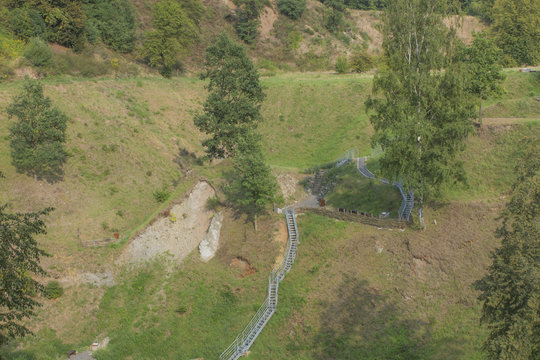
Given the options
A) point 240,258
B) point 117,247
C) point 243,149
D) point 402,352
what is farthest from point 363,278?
point 117,247

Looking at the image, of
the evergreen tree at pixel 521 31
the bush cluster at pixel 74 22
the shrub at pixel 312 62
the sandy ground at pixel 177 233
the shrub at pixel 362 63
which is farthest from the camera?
the shrub at pixel 312 62

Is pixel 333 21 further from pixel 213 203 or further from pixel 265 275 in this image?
pixel 265 275

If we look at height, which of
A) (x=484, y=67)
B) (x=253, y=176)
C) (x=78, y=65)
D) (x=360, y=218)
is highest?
(x=484, y=67)

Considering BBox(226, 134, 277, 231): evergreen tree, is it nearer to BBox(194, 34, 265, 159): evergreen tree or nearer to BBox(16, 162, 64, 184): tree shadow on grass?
BBox(194, 34, 265, 159): evergreen tree

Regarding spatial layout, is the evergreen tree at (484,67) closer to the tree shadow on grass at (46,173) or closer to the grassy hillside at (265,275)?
the grassy hillside at (265,275)

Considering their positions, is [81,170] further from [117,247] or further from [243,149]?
[243,149]

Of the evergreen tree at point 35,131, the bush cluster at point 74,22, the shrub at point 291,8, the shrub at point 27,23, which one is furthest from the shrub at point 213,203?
the shrub at point 291,8

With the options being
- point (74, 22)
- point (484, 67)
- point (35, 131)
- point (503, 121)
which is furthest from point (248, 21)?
point (503, 121)
